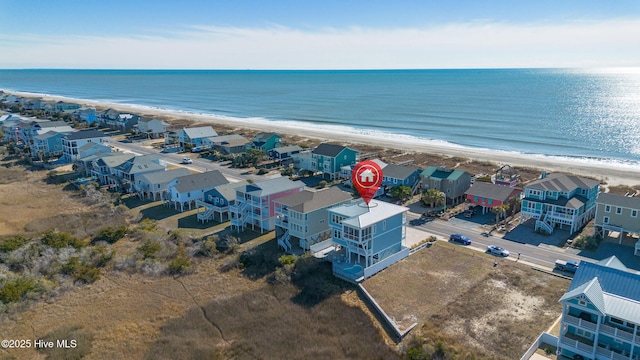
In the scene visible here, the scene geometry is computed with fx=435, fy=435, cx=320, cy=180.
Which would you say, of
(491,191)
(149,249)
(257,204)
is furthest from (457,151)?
(149,249)

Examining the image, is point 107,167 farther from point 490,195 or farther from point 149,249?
Result: point 490,195

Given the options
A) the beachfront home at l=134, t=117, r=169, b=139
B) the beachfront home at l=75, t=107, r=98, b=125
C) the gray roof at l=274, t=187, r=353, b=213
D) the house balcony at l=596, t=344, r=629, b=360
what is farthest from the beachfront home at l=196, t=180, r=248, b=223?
the beachfront home at l=75, t=107, r=98, b=125

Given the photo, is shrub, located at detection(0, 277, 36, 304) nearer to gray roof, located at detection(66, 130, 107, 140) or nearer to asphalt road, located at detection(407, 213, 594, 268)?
asphalt road, located at detection(407, 213, 594, 268)

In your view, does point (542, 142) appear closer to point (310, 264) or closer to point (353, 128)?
point (353, 128)

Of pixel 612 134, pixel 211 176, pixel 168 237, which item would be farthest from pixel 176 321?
pixel 612 134

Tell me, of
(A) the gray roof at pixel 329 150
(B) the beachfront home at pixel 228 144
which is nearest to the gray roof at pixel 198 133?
(B) the beachfront home at pixel 228 144
